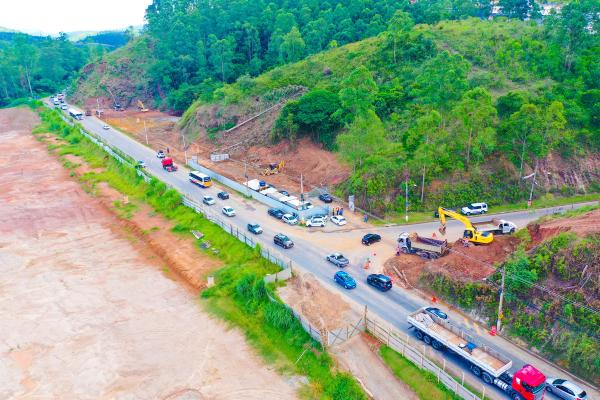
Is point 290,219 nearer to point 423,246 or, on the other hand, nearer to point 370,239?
point 370,239

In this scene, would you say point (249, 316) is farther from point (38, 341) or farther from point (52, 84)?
point (52, 84)

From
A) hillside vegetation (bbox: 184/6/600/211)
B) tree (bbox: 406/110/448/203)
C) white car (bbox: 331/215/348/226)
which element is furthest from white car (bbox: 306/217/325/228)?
tree (bbox: 406/110/448/203)

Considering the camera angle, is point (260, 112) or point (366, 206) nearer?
point (366, 206)

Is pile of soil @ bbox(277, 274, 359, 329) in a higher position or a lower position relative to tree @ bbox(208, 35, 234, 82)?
lower

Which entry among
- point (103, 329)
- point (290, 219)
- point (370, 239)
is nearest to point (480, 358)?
point (370, 239)

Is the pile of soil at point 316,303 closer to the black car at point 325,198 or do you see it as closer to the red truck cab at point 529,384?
the red truck cab at point 529,384

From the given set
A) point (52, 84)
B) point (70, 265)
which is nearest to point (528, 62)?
point (70, 265)

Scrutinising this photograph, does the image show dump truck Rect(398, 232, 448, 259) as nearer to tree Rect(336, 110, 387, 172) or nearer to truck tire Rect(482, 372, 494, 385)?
truck tire Rect(482, 372, 494, 385)
